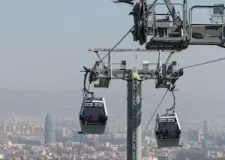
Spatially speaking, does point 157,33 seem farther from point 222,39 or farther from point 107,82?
point 107,82

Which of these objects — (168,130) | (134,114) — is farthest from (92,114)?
(168,130)

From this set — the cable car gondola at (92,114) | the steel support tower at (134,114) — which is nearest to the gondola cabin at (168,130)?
the cable car gondola at (92,114)

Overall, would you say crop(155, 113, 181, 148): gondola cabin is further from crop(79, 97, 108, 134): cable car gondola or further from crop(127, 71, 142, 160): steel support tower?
crop(127, 71, 142, 160): steel support tower

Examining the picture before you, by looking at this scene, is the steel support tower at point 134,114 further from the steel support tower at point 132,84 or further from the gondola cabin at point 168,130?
the gondola cabin at point 168,130

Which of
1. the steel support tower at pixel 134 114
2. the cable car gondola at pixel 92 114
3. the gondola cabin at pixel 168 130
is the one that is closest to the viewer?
the gondola cabin at pixel 168 130

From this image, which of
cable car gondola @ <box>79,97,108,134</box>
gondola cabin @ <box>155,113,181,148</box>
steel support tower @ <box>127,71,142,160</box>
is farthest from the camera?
steel support tower @ <box>127,71,142,160</box>

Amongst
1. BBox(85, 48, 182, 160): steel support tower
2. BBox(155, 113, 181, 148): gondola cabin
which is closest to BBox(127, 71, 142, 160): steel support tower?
BBox(85, 48, 182, 160): steel support tower

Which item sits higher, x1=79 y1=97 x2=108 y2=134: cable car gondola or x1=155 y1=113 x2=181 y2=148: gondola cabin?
x1=79 y1=97 x2=108 y2=134: cable car gondola
